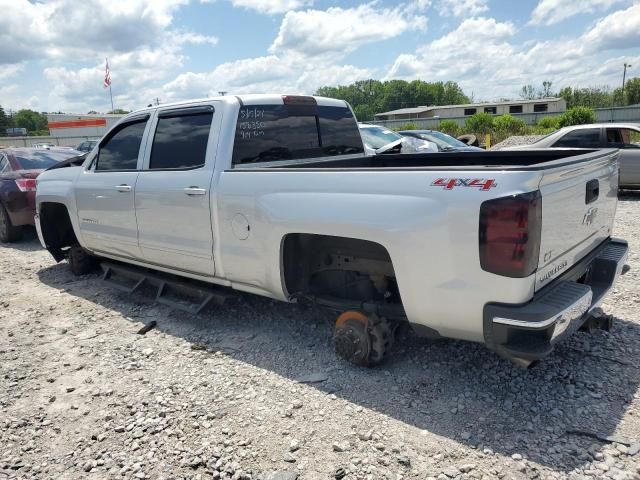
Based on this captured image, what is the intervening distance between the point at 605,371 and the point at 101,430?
332cm

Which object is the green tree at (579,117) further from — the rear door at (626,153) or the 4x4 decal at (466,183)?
the 4x4 decal at (466,183)

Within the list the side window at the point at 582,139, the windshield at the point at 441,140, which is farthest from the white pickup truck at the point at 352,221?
the windshield at the point at 441,140

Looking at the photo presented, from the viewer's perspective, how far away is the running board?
4.53 metres

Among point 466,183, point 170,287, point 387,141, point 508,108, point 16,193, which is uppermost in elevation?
point 508,108

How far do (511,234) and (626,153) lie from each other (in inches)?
375

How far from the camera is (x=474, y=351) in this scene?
381cm

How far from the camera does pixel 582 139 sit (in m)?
10.6

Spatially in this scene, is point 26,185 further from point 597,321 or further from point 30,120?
point 30,120

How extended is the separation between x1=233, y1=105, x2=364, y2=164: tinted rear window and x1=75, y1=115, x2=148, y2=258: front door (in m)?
1.29

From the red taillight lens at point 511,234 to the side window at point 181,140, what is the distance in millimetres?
2486

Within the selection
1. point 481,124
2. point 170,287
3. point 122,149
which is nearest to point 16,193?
point 122,149

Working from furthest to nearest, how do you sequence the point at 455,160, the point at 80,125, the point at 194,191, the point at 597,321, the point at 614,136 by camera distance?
the point at 80,125
the point at 614,136
the point at 455,160
the point at 194,191
the point at 597,321

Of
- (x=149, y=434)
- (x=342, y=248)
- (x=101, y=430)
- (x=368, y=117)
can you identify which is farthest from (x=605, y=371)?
(x=368, y=117)

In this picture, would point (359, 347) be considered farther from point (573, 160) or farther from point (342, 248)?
point (573, 160)
